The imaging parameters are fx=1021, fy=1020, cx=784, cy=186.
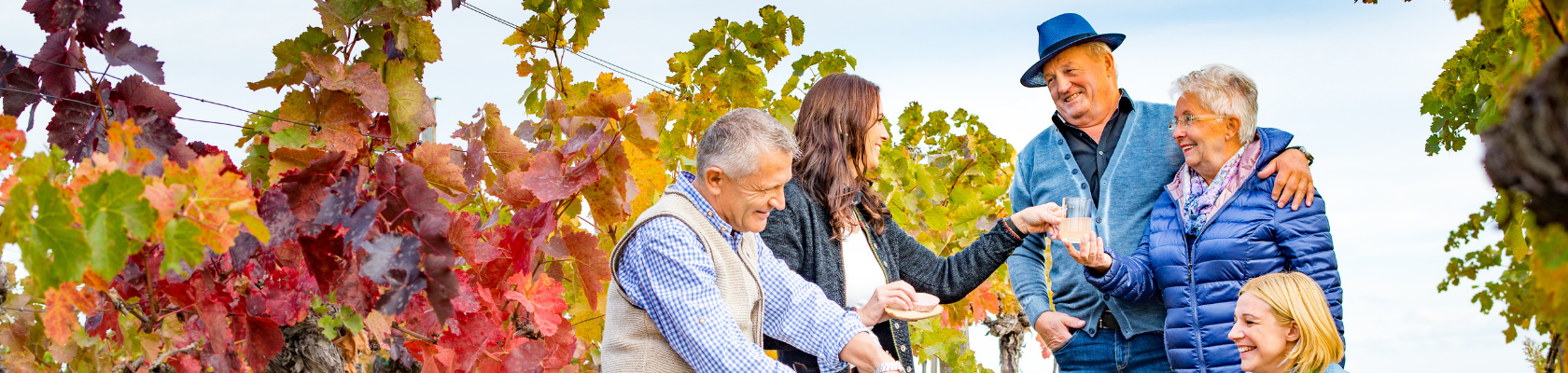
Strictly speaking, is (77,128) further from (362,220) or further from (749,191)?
(749,191)

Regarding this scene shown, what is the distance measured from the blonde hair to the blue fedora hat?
867mm

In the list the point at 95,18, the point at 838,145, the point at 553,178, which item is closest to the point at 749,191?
the point at 553,178

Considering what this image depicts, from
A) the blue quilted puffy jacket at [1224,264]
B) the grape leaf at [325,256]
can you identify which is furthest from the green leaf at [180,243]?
the blue quilted puffy jacket at [1224,264]

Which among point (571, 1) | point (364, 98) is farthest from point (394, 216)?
point (571, 1)

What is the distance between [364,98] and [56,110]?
476mm

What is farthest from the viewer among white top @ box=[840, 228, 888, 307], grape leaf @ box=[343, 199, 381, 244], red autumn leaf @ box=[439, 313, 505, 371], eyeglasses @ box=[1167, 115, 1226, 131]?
eyeglasses @ box=[1167, 115, 1226, 131]

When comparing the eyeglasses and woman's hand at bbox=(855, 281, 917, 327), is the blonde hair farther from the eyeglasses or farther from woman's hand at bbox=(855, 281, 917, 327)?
woman's hand at bbox=(855, 281, 917, 327)

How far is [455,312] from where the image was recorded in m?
1.97

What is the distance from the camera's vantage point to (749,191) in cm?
178

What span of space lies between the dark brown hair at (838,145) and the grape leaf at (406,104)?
0.85 meters

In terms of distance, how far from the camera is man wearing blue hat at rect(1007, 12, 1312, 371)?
2629 mm

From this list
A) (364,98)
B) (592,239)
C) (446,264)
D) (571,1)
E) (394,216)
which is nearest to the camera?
(446,264)

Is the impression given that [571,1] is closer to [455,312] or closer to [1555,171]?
[455,312]

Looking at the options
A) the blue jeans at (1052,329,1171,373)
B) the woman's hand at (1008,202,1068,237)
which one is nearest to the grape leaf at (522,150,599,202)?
the woman's hand at (1008,202,1068,237)
